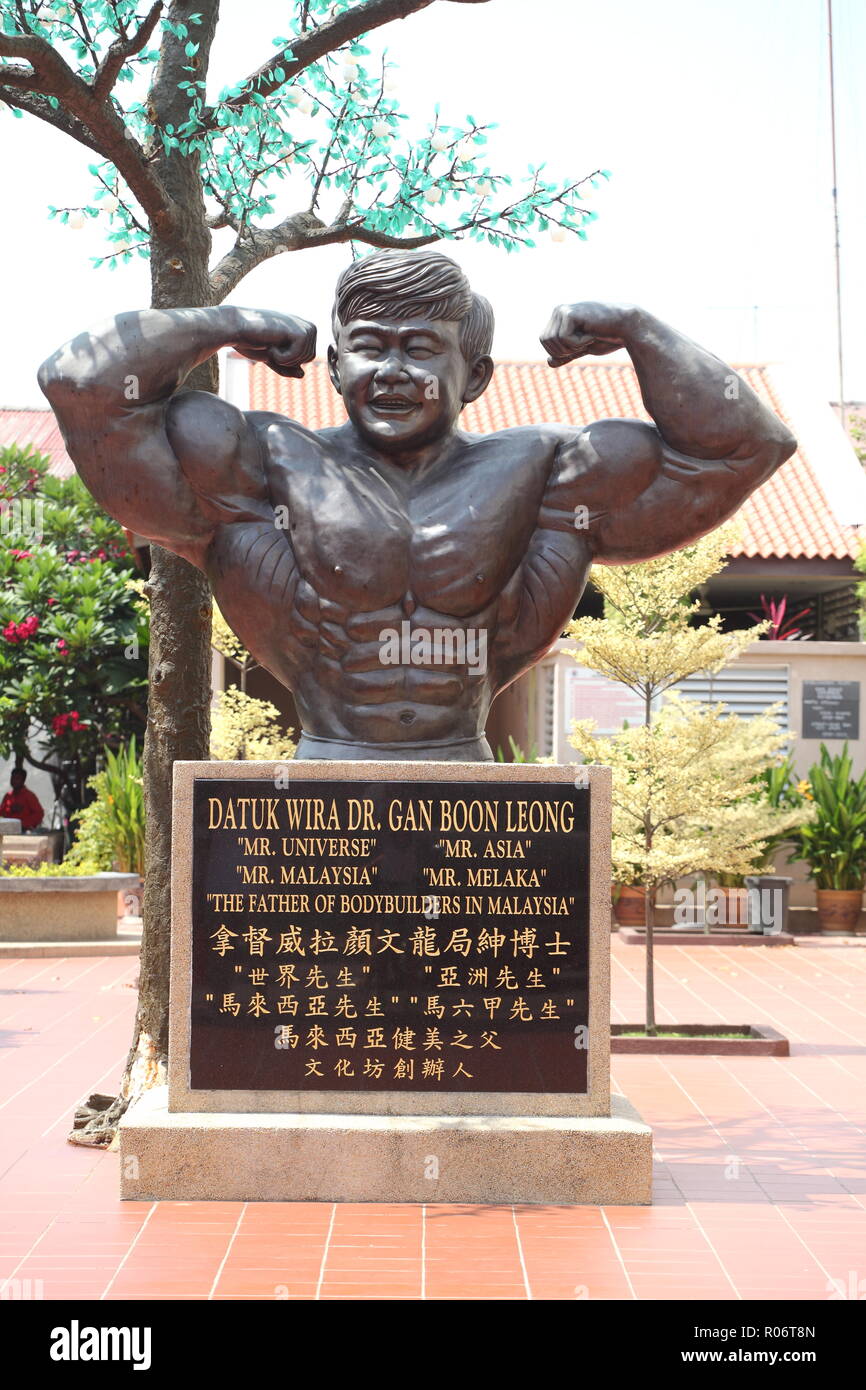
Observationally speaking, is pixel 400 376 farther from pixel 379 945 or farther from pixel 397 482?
pixel 379 945

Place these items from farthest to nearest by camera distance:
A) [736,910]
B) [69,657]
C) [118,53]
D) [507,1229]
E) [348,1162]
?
1. [69,657]
2. [736,910]
3. [118,53]
4. [348,1162]
5. [507,1229]

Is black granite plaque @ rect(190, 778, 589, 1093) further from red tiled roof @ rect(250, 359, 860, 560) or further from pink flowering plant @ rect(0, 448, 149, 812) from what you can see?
red tiled roof @ rect(250, 359, 860, 560)

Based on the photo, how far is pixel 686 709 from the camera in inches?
379

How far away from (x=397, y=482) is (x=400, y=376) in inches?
14.0

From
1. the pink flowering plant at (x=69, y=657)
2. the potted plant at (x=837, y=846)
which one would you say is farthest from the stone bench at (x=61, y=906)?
the potted plant at (x=837, y=846)

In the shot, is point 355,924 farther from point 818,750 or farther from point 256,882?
point 818,750

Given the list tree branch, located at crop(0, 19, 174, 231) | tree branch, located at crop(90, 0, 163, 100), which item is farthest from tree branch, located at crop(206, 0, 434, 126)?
tree branch, located at crop(90, 0, 163, 100)

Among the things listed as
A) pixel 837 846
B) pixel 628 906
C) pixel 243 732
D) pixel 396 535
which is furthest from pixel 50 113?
pixel 837 846

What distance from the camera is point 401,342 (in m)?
4.86

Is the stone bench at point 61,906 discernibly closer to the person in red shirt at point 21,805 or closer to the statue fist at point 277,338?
the person in red shirt at point 21,805

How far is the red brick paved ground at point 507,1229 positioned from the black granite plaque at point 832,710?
7.56m

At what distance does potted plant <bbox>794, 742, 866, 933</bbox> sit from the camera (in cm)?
1335

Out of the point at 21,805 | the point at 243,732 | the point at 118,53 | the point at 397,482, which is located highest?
the point at 118,53

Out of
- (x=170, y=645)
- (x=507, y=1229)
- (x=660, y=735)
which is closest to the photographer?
(x=507, y=1229)
